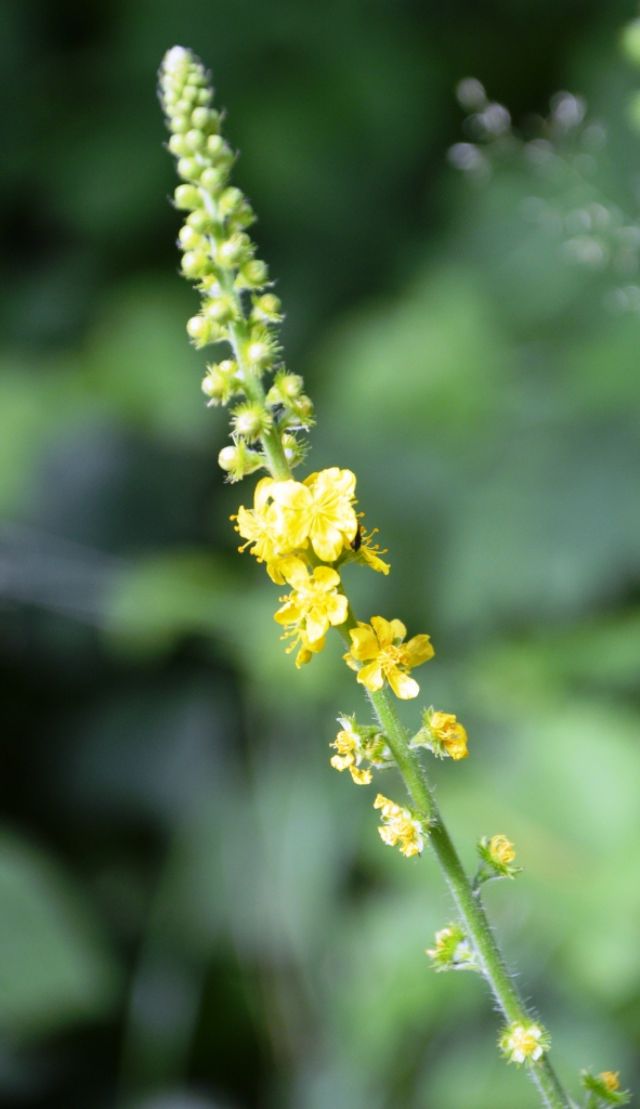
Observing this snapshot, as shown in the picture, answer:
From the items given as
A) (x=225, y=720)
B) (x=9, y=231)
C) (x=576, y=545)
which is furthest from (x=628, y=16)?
(x=225, y=720)

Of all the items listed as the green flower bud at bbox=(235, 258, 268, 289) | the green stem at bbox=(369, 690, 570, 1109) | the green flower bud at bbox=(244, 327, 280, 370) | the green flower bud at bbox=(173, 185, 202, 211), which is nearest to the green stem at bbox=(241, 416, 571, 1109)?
the green stem at bbox=(369, 690, 570, 1109)

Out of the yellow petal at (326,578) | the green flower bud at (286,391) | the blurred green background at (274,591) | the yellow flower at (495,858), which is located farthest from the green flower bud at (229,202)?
the blurred green background at (274,591)

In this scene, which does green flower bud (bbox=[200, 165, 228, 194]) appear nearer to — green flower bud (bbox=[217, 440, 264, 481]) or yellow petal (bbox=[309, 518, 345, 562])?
green flower bud (bbox=[217, 440, 264, 481])

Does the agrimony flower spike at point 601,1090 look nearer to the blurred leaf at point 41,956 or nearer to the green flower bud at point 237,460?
the green flower bud at point 237,460

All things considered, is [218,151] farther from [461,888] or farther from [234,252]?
[461,888]

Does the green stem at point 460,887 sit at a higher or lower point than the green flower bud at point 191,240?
lower

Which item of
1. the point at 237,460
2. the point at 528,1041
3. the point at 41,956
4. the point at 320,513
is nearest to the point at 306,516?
the point at 320,513
